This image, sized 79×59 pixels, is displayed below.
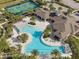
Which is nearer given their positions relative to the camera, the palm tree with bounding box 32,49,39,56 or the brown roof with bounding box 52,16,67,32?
the palm tree with bounding box 32,49,39,56

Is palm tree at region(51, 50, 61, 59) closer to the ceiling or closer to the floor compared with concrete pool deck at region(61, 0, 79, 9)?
closer to the floor

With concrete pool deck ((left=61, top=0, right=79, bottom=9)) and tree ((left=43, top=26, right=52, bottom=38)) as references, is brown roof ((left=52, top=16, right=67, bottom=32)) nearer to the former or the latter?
tree ((left=43, top=26, right=52, bottom=38))

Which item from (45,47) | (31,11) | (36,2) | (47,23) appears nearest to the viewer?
(45,47)

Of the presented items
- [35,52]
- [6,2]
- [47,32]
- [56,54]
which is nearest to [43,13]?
[47,32]

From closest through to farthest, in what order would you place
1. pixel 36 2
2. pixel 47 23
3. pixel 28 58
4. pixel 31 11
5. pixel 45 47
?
pixel 28 58
pixel 45 47
pixel 47 23
pixel 31 11
pixel 36 2

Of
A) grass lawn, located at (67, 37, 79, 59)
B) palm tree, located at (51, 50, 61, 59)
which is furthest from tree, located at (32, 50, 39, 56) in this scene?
grass lawn, located at (67, 37, 79, 59)

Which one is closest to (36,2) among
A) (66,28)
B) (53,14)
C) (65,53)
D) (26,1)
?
(26,1)

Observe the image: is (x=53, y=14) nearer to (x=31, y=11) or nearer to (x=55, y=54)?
(x=31, y=11)

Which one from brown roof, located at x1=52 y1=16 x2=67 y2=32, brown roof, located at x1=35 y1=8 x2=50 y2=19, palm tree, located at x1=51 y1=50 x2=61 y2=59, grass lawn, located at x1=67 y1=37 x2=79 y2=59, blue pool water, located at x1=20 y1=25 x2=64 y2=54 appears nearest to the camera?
palm tree, located at x1=51 y1=50 x2=61 y2=59

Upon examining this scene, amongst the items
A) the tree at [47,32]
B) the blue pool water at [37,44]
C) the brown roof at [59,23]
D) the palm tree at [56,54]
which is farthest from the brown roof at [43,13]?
the palm tree at [56,54]
